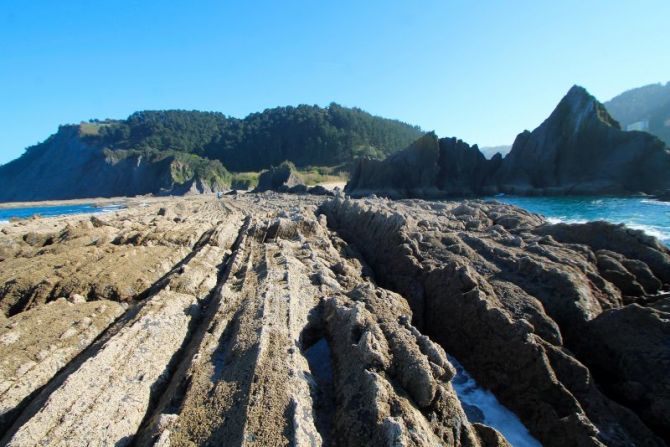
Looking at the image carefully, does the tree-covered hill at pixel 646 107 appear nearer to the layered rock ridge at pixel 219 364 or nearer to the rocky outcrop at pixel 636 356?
the rocky outcrop at pixel 636 356

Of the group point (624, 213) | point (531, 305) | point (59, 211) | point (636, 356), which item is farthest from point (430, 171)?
→ point (59, 211)

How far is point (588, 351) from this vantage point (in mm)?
6746

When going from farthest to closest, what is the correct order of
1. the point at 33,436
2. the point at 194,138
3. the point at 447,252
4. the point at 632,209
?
the point at 194,138
the point at 632,209
the point at 447,252
the point at 33,436

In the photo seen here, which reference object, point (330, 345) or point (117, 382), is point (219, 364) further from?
point (330, 345)

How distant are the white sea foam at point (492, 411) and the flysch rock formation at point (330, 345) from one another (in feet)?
0.54

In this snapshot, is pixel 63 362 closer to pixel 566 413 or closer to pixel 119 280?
pixel 119 280

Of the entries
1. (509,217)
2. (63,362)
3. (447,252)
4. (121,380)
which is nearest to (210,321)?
(121,380)

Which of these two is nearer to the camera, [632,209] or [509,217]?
[509,217]

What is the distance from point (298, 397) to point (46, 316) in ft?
17.4

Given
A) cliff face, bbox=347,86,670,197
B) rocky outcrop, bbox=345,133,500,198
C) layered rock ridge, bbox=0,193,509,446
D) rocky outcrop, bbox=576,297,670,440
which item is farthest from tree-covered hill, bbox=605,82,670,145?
layered rock ridge, bbox=0,193,509,446

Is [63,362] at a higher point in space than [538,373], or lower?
higher

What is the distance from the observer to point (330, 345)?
596 centimetres

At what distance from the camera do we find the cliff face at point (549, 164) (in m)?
45.0

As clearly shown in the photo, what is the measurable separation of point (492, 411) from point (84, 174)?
153 metres
